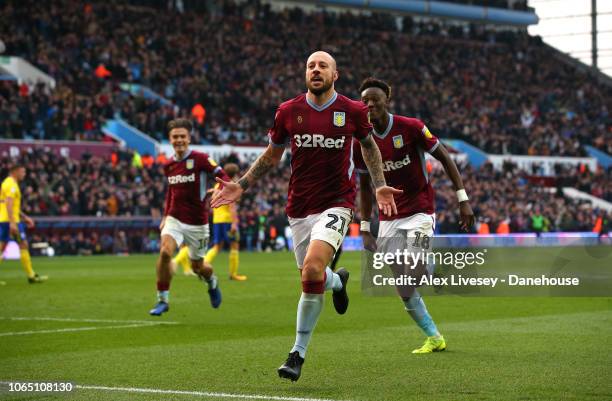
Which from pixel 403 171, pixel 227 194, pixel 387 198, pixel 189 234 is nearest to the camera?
pixel 387 198

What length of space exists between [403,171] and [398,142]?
1.01 ft

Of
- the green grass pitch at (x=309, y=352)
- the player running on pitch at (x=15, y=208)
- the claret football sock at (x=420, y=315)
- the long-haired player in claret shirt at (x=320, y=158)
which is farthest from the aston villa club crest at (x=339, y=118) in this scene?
the player running on pitch at (x=15, y=208)

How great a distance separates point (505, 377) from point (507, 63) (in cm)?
5976

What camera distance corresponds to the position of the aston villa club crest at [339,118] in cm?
827

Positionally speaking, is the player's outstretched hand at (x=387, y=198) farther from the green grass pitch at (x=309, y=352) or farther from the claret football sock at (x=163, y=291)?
Answer: the claret football sock at (x=163, y=291)

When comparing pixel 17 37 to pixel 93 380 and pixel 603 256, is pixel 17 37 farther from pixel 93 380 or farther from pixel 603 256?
pixel 93 380

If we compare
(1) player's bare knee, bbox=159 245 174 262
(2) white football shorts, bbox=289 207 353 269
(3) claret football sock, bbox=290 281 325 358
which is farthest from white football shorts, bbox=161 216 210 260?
(3) claret football sock, bbox=290 281 325 358

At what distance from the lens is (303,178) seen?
838cm

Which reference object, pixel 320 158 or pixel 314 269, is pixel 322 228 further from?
pixel 320 158

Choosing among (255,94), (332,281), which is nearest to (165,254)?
(332,281)

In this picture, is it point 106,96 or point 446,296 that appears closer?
point 446,296

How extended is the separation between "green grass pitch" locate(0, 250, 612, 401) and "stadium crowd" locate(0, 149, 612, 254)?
58.1 feet

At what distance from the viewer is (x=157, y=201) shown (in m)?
37.1

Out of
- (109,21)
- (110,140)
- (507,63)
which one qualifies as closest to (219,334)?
(110,140)
